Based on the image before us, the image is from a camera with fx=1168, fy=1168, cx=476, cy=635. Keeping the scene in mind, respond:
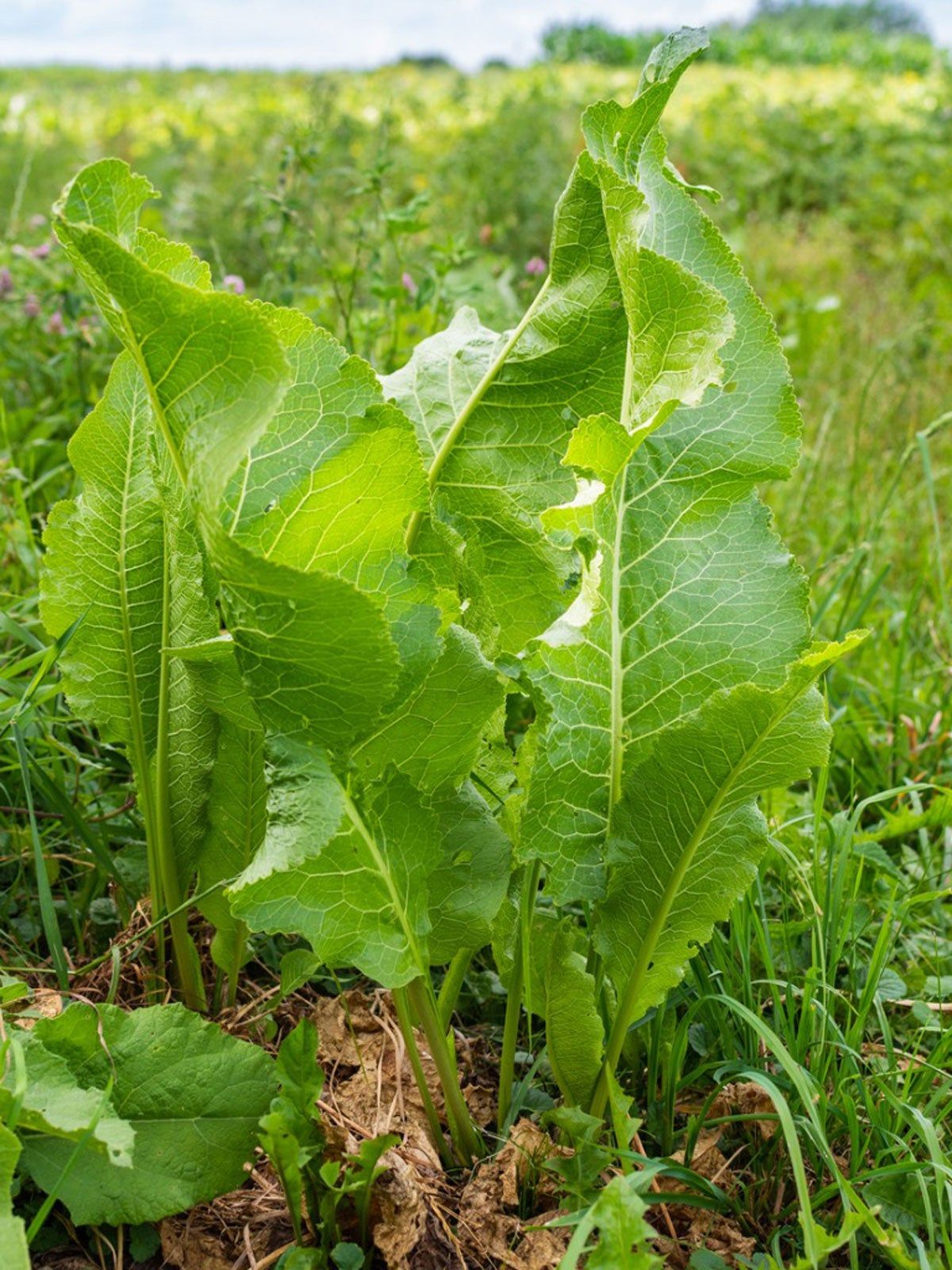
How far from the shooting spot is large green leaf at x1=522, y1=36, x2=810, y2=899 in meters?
1.23

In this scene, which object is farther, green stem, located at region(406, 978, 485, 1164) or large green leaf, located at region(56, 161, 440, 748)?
green stem, located at region(406, 978, 485, 1164)

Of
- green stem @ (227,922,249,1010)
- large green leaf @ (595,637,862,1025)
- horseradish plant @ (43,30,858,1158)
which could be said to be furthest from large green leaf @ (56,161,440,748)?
green stem @ (227,922,249,1010)

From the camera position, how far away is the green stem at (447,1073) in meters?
1.24

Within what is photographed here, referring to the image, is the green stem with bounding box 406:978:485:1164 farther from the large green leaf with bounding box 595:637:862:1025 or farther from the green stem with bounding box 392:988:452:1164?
the large green leaf with bounding box 595:637:862:1025

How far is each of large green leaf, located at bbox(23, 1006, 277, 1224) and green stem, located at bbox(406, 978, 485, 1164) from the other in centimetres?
17

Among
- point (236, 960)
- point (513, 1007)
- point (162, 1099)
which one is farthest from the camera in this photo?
point (236, 960)

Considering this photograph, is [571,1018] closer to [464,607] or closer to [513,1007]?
[513,1007]

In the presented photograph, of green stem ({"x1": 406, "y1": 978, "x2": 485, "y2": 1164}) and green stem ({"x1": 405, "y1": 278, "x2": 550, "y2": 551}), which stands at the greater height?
green stem ({"x1": 405, "y1": 278, "x2": 550, "y2": 551})

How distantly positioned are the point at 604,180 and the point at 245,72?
20655 millimetres

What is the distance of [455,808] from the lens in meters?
1.25

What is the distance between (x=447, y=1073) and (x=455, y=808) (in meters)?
0.28

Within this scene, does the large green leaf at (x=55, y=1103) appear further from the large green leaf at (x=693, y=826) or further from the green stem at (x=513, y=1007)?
the large green leaf at (x=693, y=826)

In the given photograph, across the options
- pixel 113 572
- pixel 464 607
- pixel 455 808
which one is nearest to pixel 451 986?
pixel 455 808

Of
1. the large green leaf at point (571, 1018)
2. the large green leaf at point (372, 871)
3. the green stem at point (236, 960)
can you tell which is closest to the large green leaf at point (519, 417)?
the large green leaf at point (372, 871)
